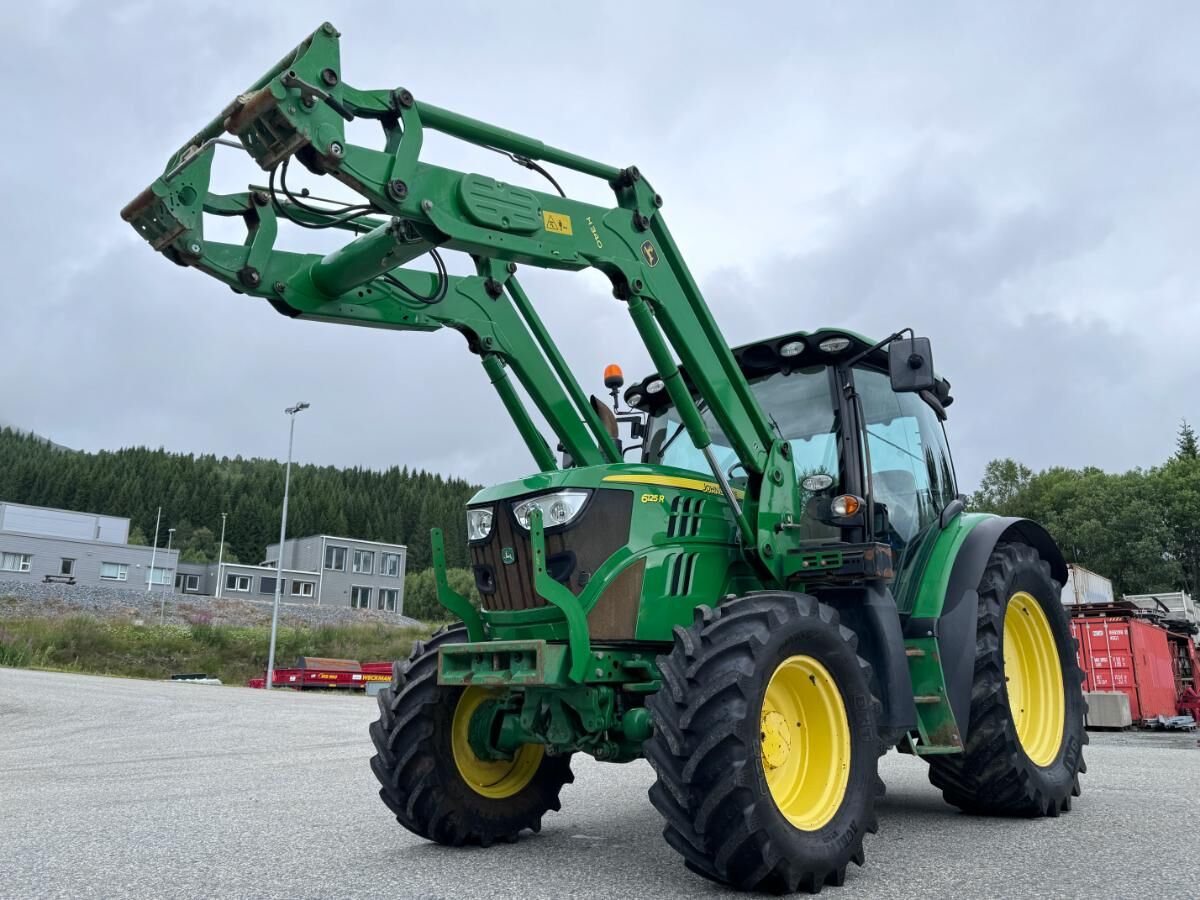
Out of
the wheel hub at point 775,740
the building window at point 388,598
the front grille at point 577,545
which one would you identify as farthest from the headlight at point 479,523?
the building window at point 388,598

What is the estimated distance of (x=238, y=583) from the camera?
7781 cm

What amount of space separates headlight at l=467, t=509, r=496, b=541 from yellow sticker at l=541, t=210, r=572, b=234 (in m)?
1.50

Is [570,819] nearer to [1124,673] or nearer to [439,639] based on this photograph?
[439,639]

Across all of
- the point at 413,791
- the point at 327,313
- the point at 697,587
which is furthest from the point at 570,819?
the point at 327,313

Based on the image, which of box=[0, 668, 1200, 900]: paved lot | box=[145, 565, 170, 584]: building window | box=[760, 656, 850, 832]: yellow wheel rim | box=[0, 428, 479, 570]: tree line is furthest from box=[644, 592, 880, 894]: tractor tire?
box=[0, 428, 479, 570]: tree line

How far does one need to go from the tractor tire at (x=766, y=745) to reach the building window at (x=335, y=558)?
7004 centimetres

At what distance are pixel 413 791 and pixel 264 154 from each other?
10.5ft

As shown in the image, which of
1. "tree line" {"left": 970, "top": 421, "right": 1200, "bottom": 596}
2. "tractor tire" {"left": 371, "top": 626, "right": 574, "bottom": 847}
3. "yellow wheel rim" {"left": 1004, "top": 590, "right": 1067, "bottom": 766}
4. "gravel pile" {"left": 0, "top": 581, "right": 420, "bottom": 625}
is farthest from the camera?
"tree line" {"left": 970, "top": 421, "right": 1200, "bottom": 596}

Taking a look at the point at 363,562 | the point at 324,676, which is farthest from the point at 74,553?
the point at 324,676

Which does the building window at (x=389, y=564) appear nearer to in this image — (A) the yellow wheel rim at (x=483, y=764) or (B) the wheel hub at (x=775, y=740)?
(A) the yellow wheel rim at (x=483, y=764)

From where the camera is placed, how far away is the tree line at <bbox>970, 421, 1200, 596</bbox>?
64625mm

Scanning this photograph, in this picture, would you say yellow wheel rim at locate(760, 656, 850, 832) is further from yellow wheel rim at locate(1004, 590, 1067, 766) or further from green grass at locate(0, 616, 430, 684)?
green grass at locate(0, 616, 430, 684)

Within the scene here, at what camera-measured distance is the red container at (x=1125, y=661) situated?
17.6 m

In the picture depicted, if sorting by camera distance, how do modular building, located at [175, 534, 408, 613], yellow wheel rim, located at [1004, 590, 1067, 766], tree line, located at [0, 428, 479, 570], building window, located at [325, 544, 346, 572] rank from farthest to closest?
1. tree line, located at [0, 428, 479, 570]
2. building window, located at [325, 544, 346, 572]
3. modular building, located at [175, 534, 408, 613]
4. yellow wheel rim, located at [1004, 590, 1067, 766]
